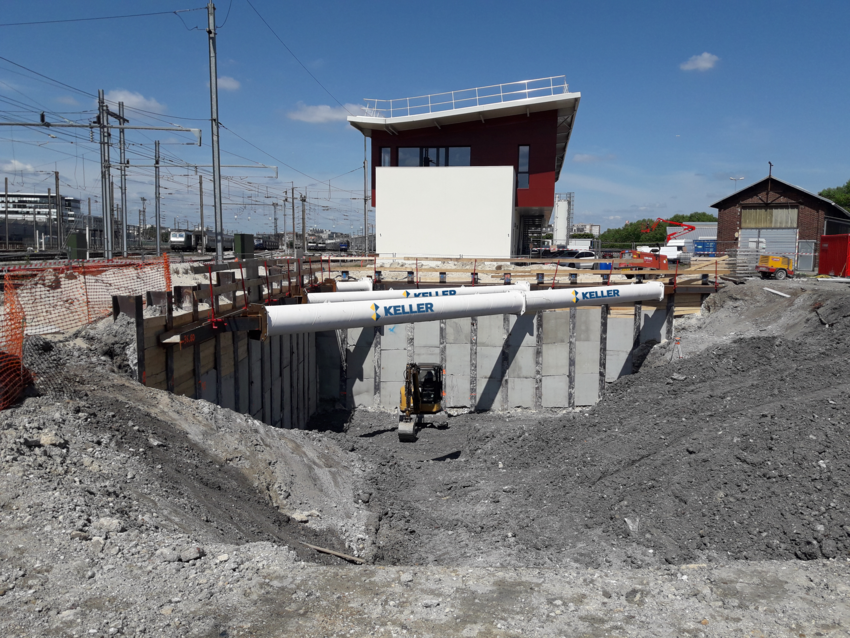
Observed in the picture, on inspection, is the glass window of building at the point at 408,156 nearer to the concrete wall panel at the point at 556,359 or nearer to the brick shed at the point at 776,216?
the concrete wall panel at the point at 556,359

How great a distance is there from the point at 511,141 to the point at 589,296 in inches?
701

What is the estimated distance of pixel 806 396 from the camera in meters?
13.0

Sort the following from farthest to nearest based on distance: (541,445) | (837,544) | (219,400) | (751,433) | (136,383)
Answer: (541,445) < (219,400) < (751,433) < (136,383) < (837,544)

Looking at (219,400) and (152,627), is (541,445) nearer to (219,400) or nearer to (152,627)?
(219,400)

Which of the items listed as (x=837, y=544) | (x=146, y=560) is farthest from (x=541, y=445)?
(x=146, y=560)

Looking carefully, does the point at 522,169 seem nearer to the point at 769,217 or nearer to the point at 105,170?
the point at 105,170

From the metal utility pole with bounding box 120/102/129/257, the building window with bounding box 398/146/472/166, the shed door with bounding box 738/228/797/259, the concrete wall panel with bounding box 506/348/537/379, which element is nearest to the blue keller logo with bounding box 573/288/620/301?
the concrete wall panel with bounding box 506/348/537/379

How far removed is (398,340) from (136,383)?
567 inches

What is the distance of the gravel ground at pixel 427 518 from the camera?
540 centimetres

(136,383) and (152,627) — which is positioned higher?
(136,383)

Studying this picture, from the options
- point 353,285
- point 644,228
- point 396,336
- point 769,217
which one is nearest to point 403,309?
point 353,285

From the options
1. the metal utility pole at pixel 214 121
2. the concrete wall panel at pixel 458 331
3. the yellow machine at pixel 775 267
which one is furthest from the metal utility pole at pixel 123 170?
the yellow machine at pixel 775 267

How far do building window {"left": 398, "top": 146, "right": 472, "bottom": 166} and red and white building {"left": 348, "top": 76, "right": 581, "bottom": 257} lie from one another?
2.3 inches

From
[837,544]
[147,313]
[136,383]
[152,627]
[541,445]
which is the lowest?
[541,445]
